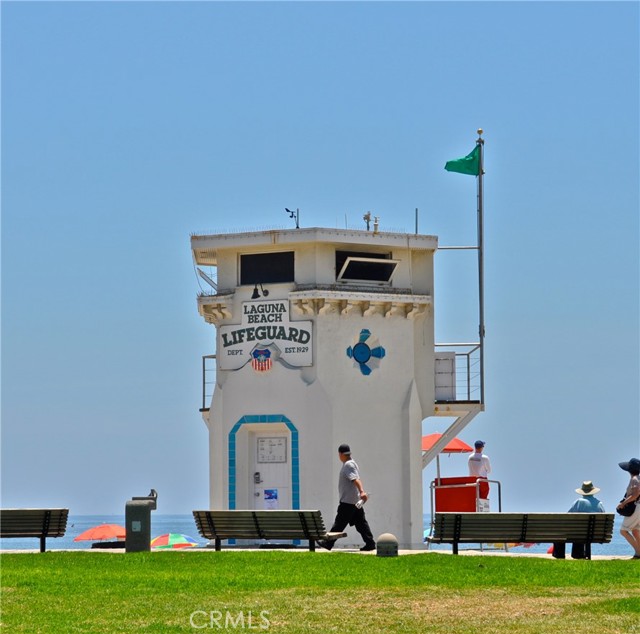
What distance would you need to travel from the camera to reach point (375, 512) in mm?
34312

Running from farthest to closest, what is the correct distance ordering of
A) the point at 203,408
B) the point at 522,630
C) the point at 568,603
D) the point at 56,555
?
1. the point at 203,408
2. the point at 56,555
3. the point at 568,603
4. the point at 522,630

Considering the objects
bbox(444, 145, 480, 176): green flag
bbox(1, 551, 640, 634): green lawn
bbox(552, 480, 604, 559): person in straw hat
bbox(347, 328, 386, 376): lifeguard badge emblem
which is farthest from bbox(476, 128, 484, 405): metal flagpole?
bbox(1, 551, 640, 634): green lawn

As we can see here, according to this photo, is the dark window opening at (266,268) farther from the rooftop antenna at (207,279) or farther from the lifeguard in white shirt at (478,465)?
the lifeguard in white shirt at (478,465)

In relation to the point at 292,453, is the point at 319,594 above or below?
below

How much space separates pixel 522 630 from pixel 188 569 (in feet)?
24.8

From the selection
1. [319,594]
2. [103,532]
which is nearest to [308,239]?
[319,594]

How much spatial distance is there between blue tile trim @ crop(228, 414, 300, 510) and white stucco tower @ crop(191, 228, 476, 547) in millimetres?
24

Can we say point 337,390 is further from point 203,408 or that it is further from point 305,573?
point 305,573

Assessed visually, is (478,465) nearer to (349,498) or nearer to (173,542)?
(349,498)

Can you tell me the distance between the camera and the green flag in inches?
1495

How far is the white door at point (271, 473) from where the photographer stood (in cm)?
Result: 3447

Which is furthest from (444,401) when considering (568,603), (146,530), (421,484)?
(568,603)

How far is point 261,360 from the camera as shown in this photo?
35062 mm

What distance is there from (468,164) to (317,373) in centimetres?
751
